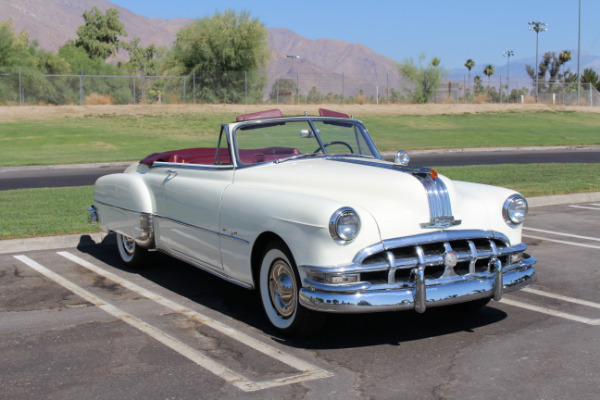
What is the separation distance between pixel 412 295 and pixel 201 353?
1.51m

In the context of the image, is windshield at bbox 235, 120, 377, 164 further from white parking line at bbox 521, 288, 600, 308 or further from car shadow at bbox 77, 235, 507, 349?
white parking line at bbox 521, 288, 600, 308

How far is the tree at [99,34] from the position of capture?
277ft

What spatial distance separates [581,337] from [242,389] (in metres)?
2.57

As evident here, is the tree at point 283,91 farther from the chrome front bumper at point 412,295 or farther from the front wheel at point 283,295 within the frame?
the chrome front bumper at point 412,295

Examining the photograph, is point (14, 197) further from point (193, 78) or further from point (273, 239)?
point (193, 78)

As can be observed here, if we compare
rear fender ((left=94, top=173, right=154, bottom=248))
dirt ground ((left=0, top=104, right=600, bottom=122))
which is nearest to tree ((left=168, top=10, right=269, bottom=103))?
dirt ground ((left=0, top=104, right=600, bottom=122))

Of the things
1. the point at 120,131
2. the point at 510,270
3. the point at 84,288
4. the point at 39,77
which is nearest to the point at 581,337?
the point at 510,270

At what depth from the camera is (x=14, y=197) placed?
43.2 ft

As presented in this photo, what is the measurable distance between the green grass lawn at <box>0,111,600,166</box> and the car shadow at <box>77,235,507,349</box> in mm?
18505

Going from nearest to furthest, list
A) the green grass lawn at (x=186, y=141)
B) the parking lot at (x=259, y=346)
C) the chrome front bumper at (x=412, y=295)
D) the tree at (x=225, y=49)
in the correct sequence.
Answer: the parking lot at (x=259, y=346), the chrome front bumper at (x=412, y=295), the green grass lawn at (x=186, y=141), the tree at (x=225, y=49)

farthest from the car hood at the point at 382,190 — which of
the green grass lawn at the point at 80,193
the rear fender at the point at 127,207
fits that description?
the green grass lawn at the point at 80,193

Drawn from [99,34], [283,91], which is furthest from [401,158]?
[99,34]

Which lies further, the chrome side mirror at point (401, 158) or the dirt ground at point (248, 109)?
the dirt ground at point (248, 109)

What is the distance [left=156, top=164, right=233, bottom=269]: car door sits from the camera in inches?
240
